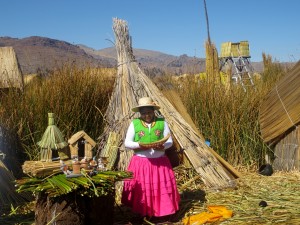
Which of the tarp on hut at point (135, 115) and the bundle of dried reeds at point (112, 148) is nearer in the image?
the bundle of dried reeds at point (112, 148)

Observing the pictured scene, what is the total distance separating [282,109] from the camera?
6035 mm

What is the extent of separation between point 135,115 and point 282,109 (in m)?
2.19

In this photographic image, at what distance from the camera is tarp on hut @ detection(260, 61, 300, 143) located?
588 cm

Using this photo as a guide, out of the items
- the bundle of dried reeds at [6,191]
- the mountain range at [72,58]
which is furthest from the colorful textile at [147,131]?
the mountain range at [72,58]

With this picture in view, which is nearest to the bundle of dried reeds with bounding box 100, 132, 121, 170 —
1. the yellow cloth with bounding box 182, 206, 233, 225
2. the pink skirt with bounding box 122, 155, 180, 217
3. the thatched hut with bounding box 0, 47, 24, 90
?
the pink skirt with bounding box 122, 155, 180, 217

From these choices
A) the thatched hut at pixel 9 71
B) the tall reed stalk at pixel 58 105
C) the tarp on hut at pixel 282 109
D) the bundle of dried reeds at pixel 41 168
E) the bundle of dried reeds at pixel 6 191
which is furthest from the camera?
the thatched hut at pixel 9 71

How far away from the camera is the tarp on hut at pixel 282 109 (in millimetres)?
5879

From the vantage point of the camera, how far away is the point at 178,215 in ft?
14.6

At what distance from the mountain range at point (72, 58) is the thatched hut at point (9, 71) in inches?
8.0

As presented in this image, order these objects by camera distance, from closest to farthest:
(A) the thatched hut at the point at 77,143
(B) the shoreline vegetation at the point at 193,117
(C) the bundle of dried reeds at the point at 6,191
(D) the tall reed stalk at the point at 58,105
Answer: (A) the thatched hut at the point at 77,143, (C) the bundle of dried reeds at the point at 6,191, (B) the shoreline vegetation at the point at 193,117, (D) the tall reed stalk at the point at 58,105

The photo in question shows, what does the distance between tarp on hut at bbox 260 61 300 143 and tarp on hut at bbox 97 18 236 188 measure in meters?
1.00

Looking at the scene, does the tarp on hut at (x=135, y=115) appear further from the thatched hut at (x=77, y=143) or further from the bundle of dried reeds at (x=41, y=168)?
the bundle of dried reeds at (x=41, y=168)

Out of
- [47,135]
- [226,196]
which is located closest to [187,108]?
[226,196]

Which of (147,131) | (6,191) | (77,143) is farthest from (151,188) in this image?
(6,191)
